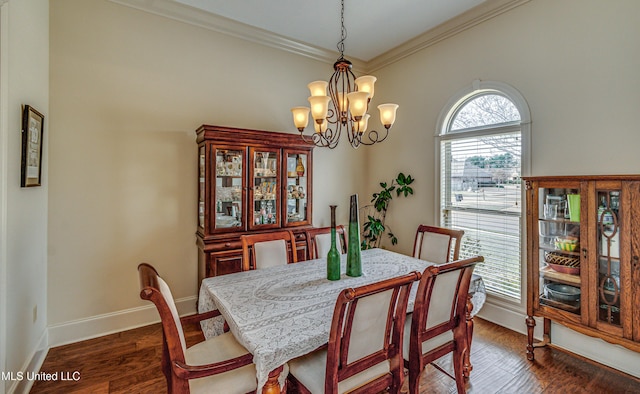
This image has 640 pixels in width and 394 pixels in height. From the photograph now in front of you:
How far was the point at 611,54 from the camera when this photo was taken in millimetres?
2373

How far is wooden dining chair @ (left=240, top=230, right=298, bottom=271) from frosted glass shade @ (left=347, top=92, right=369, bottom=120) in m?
1.25

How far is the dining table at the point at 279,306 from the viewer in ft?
4.50

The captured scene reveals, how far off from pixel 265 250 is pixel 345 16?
2681 mm

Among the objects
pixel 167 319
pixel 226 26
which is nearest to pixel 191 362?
pixel 167 319

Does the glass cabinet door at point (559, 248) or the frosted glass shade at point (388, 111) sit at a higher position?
the frosted glass shade at point (388, 111)

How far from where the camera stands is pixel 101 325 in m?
2.90

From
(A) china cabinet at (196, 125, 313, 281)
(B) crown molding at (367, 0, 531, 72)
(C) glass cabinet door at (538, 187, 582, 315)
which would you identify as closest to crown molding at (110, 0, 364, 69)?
(B) crown molding at (367, 0, 531, 72)

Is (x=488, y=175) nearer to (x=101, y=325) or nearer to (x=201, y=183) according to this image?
(x=201, y=183)

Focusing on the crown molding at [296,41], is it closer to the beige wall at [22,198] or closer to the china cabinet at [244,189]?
the beige wall at [22,198]

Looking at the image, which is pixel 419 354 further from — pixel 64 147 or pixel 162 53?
pixel 162 53

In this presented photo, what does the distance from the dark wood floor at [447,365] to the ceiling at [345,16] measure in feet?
11.1

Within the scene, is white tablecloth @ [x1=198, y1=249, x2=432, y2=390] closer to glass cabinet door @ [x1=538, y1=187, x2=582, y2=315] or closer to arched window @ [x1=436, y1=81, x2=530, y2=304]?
glass cabinet door @ [x1=538, y1=187, x2=582, y2=315]

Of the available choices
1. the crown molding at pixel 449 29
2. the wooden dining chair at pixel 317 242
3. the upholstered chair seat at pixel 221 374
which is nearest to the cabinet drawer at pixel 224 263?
the wooden dining chair at pixel 317 242

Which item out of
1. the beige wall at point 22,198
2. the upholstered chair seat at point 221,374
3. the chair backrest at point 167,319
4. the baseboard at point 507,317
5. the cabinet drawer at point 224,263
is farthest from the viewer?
the cabinet drawer at point 224,263
